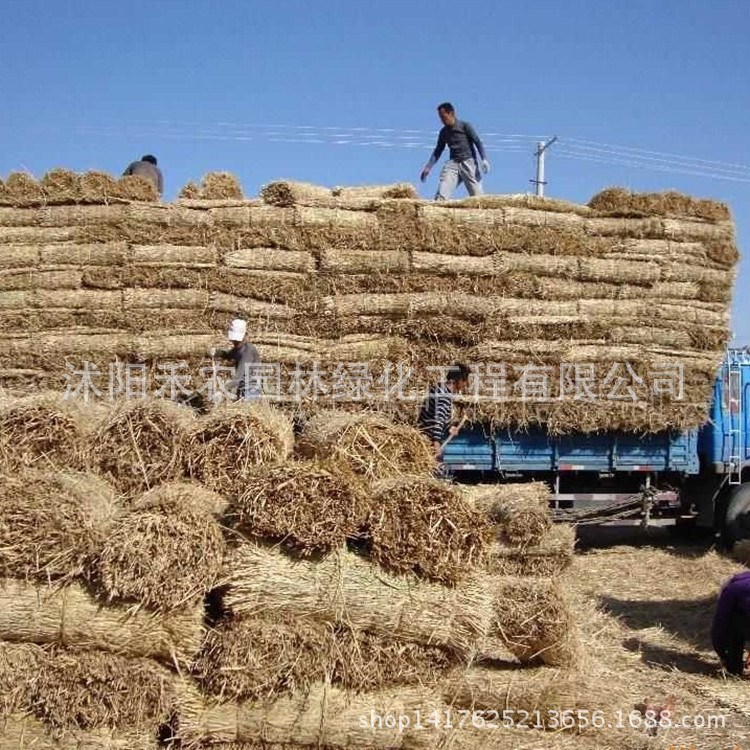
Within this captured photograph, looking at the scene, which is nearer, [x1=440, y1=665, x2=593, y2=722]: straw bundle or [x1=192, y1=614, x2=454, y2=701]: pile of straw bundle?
[x1=192, y1=614, x2=454, y2=701]: pile of straw bundle

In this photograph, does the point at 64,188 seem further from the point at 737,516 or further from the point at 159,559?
the point at 737,516

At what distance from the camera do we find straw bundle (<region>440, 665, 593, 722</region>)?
20.9ft

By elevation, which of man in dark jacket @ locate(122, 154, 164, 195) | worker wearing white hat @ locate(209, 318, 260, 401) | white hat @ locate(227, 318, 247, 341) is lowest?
worker wearing white hat @ locate(209, 318, 260, 401)

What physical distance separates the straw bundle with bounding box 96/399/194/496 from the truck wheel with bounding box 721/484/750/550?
26.9ft

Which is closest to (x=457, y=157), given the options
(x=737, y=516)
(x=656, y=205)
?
(x=656, y=205)

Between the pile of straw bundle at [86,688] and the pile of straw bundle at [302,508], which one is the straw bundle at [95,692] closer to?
the pile of straw bundle at [86,688]

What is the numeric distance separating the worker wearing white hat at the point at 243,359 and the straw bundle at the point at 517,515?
9.07ft

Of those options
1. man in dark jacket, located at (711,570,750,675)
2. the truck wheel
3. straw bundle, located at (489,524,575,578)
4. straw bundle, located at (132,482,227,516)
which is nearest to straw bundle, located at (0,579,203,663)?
straw bundle, located at (132,482,227,516)

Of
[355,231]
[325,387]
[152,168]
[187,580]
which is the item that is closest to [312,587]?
[187,580]

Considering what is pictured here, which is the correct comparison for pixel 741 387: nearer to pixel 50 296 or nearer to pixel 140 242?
pixel 140 242

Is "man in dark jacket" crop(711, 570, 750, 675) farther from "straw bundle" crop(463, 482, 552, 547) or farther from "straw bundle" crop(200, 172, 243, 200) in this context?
"straw bundle" crop(200, 172, 243, 200)

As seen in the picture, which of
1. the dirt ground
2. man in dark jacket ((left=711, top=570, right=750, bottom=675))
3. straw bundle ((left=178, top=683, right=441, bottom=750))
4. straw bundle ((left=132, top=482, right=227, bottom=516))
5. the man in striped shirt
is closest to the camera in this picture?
straw bundle ((left=178, top=683, right=441, bottom=750))

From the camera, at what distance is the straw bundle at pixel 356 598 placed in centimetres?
562

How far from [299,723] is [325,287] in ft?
18.8
